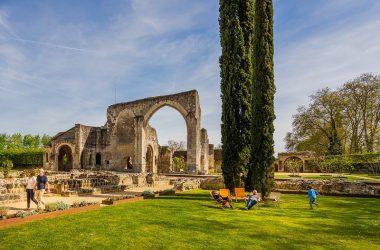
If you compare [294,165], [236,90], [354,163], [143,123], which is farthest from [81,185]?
[354,163]

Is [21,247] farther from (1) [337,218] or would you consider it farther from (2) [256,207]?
(1) [337,218]

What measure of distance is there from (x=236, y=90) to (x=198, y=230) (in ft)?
23.6

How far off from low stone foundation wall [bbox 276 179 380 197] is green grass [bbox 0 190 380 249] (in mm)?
4626

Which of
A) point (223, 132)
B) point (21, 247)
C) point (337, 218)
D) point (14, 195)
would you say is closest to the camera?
point (21, 247)

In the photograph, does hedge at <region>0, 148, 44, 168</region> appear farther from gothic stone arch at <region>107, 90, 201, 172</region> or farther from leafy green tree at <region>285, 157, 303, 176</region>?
leafy green tree at <region>285, 157, 303, 176</region>

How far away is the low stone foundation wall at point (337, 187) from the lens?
44.9ft

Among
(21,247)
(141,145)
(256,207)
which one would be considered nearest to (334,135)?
(141,145)

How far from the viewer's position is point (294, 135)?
44.2 metres

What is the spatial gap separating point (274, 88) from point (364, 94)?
3028 centimetres

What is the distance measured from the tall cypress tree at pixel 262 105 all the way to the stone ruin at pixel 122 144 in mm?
18928

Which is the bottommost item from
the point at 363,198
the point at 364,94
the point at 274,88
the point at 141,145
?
the point at 363,198

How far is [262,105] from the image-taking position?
470 inches

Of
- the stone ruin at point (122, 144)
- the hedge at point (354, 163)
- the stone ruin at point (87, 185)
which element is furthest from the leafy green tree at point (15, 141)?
the hedge at point (354, 163)

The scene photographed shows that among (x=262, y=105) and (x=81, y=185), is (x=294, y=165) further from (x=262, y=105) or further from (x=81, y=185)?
(x=81, y=185)
